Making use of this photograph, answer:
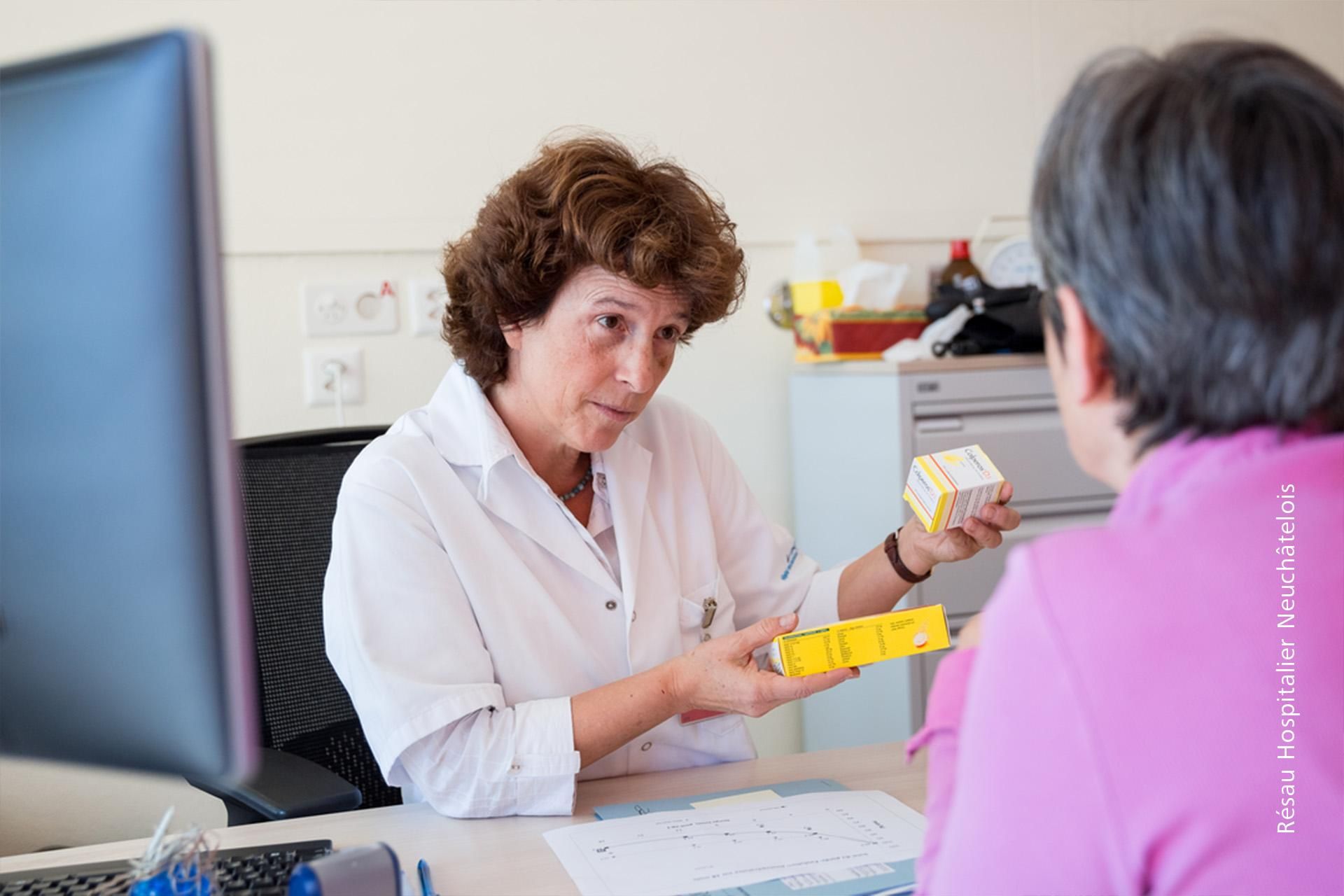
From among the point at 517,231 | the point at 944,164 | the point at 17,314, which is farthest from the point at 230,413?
the point at 944,164

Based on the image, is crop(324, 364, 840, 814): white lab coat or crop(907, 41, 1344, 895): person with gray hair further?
crop(324, 364, 840, 814): white lab coat

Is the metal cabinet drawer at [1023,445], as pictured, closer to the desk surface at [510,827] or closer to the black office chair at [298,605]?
the desk surface at [510,827]

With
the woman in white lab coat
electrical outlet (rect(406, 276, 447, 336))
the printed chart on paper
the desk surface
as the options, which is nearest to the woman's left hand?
the woman in white lab coat

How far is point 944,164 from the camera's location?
9.35ft

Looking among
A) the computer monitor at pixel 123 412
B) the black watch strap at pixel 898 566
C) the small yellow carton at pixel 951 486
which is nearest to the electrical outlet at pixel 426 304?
the black watch strap at pixel 898 566

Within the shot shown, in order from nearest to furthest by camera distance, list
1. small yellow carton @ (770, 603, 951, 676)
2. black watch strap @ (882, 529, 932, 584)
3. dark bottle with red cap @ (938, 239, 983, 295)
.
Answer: small yellow carton @ (770, 603, 951, 676), black watch strap @ (882, 529, 932, 584), dark bottle with red cap @ (938, 239, 983, 295)

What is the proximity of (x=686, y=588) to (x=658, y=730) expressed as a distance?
7.8 inches

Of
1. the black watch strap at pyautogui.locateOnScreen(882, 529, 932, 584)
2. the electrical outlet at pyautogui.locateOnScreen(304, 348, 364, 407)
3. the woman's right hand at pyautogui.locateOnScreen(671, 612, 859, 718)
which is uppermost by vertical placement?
the electrical outlet at pyautogui.locateOnScreen(304, 348, 364, 407)

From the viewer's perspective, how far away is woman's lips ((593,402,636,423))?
1.45 meters

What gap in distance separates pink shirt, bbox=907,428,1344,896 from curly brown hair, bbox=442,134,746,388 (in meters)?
0.89

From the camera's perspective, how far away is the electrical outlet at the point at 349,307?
2.38m

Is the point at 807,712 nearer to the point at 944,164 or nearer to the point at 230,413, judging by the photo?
the point at 944,164

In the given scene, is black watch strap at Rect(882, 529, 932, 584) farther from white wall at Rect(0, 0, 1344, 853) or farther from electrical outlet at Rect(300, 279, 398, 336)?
electrical outlet at Rect(300, 279, 398, 336)

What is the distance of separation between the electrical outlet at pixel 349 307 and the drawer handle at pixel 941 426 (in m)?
1.09
